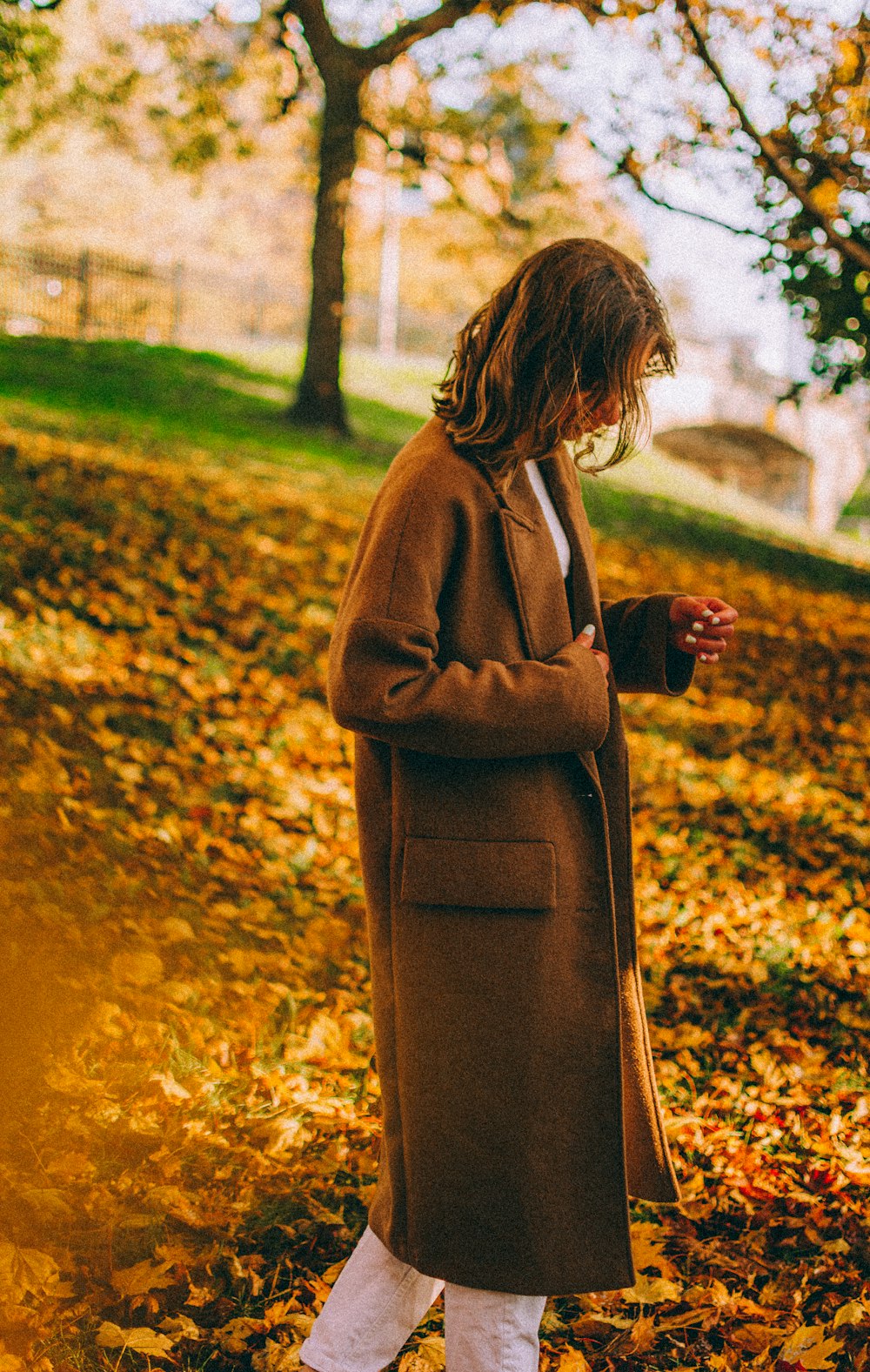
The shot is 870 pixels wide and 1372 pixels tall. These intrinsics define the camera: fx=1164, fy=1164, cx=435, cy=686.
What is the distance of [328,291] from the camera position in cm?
1372

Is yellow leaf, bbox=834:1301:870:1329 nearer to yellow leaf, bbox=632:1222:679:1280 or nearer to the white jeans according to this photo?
yellow leaf, bbox=632:1222:679:1280

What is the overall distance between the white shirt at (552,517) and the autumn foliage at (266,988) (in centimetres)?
182

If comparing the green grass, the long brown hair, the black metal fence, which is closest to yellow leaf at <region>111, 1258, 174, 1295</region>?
the long brown hair

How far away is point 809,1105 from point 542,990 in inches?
82.1

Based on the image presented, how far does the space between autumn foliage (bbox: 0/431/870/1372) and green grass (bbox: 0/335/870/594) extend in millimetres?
3707

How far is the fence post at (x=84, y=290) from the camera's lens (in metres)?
18.7

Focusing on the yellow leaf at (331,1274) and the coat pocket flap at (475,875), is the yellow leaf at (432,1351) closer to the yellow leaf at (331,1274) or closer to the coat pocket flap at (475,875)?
the yellow leaf at (331,1274)

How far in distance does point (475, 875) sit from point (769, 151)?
228 inches

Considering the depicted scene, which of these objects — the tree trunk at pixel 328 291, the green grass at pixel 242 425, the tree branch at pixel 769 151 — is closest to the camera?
the tree branch at pixel 769 151

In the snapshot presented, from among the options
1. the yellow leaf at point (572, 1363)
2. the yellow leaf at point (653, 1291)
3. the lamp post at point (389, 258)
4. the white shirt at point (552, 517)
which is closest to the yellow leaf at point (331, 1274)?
the yellow leaf at point (572, 1363)

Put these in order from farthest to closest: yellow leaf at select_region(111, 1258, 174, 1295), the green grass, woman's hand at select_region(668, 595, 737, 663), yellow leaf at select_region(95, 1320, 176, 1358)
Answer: the green grass → yellow leaf at select_region(111, 1258, 174, 1295) → yellow leaf at select_region(95, 1320, 176, 1358) → woman's hand at select_region(668, 595, 737, 663)

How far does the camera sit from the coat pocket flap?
6.34 ft

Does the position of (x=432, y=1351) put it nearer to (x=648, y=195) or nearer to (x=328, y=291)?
(x=648, y=195)

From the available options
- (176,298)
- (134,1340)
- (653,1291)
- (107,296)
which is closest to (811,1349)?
(653,1291)
